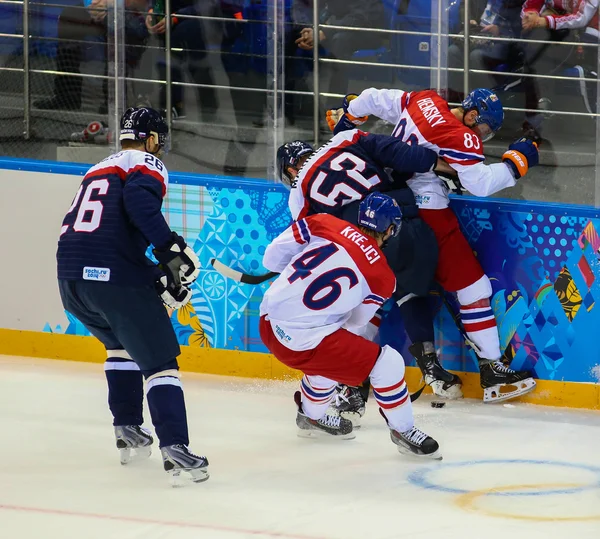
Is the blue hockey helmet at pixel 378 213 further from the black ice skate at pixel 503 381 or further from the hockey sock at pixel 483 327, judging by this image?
the black ice skate at pixel 503 381

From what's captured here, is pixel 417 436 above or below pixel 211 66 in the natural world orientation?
below

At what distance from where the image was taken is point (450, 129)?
568 cm

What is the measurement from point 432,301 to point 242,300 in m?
0.92

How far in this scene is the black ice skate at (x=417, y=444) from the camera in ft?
16.3

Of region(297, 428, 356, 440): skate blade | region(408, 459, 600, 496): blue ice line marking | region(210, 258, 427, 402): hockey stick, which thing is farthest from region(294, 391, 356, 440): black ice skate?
region(210, 258, 427, 402): hockey stick

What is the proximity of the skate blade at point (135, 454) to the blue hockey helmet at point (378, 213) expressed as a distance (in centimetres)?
116

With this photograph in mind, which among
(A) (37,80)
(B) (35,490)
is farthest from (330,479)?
(A) (37,80)

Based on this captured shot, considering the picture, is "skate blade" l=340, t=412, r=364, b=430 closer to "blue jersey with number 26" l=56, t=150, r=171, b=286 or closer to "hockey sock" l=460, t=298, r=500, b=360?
"hockey sock" l=460, t=298, r=500, b=360

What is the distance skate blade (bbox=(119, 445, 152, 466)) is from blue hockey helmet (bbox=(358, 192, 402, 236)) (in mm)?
1156

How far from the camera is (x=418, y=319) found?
231 inches

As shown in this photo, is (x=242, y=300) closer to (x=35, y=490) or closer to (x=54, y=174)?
(x=54, y=174)

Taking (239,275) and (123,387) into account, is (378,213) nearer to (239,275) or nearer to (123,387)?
(123,387)

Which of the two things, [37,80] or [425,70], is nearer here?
[425,70]

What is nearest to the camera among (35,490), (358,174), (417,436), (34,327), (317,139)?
(35,490)
